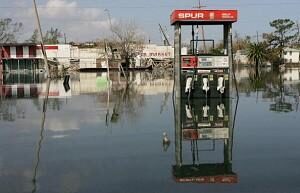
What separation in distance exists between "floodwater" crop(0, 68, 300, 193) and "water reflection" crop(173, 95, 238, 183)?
Answer: 0.02 metres

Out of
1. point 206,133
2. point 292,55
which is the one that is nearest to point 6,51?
point 292,55

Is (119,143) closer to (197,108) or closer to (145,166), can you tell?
(145,166)

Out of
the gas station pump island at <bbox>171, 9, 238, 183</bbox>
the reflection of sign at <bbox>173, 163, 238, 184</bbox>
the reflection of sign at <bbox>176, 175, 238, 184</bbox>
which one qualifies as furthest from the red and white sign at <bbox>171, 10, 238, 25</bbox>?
the reflection of sign at <bbox>176, 175, 238, 184</bbox>

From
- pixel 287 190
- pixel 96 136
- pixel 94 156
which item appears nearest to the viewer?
pixel 287 190

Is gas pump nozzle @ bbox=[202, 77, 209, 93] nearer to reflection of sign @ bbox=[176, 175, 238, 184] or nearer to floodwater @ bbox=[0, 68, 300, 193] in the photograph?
floodwater @ bbox=[0, 68, 300, 193]

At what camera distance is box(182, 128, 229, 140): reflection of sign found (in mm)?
13816

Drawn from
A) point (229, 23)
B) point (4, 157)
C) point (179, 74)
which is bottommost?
point (4, 157)

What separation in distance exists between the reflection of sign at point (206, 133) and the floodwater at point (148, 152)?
3 cm

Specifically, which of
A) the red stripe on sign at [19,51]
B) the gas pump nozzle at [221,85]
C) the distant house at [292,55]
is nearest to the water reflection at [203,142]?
the gas pump nozzle at [221,85]

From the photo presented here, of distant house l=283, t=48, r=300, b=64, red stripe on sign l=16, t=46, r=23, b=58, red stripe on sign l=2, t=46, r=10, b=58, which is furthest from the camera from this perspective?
distant house l=283, t=48, r=300, b=64

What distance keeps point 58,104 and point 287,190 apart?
61.3 ft

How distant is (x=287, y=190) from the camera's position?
7.94 m

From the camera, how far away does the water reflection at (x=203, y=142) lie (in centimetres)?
922

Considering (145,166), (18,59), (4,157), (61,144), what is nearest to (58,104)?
(61,144)
